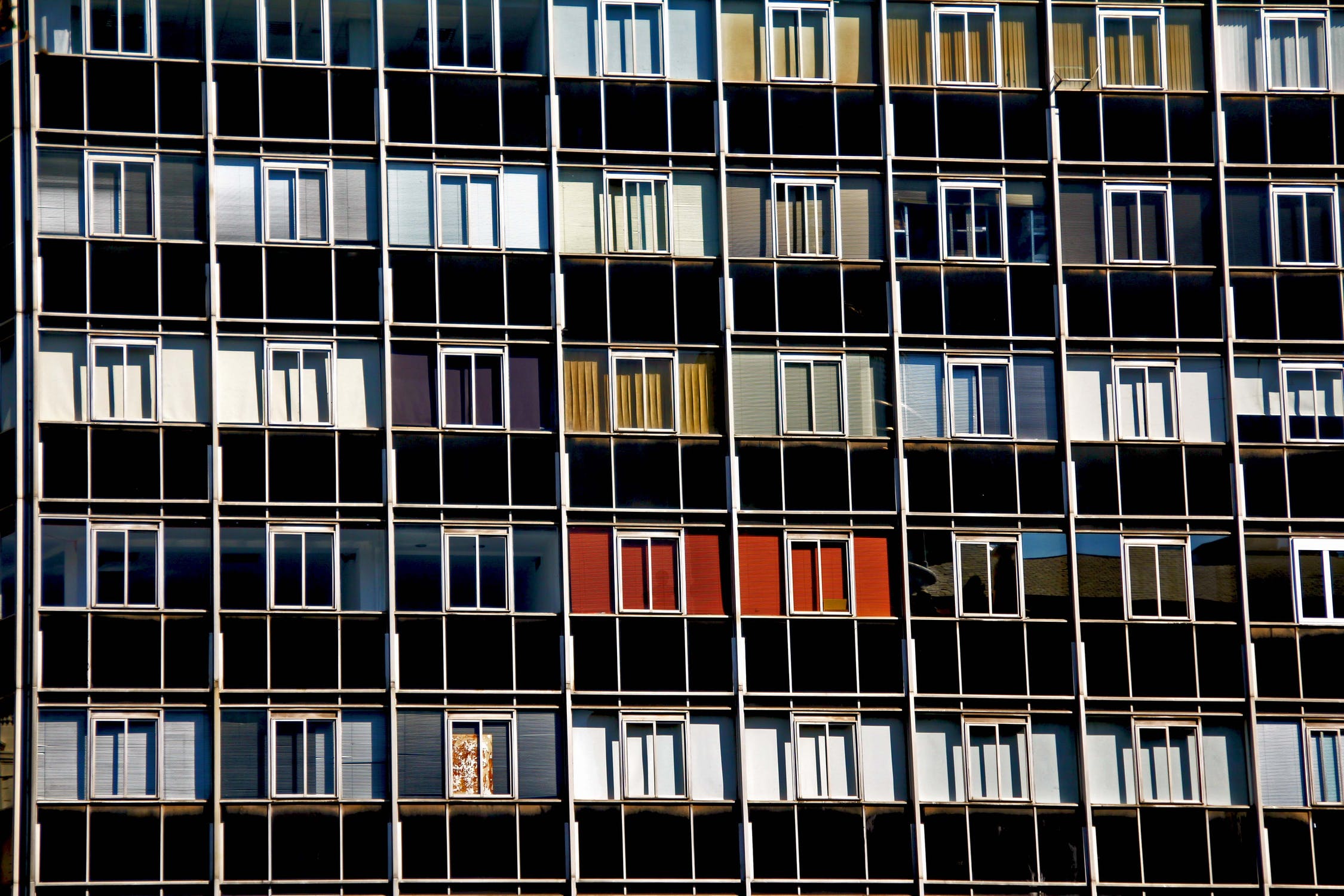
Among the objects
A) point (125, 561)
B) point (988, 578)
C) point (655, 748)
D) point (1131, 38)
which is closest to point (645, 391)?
point (655, 748)

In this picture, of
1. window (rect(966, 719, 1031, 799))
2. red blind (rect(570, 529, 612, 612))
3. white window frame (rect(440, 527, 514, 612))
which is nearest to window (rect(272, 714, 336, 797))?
white window frame (rect(440, 527, 514, 612))

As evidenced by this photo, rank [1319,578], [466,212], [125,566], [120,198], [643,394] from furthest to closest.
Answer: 1. [1319,578]
2. [466,212]
3. [643,394]
4. [120,198]
5. [125,566]

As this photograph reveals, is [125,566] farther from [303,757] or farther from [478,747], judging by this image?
[478,747]

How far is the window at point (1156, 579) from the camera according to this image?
149 ft

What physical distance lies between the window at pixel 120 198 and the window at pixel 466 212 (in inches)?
193

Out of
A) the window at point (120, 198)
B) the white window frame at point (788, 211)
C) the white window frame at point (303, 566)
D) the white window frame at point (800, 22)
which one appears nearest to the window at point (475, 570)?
the white window frame at point (303, 566)

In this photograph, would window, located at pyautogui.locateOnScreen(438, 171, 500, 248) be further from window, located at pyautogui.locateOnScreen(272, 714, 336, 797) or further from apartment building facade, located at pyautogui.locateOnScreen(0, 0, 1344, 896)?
window, located at pyautogui.locateOnScreen(272, 714, 336, 797)

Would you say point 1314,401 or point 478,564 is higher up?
point 1314,401

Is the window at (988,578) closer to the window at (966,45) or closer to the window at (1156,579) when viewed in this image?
the window at (1156,579)

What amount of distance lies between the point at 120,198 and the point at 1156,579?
61.8 ft

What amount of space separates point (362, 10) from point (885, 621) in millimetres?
13915

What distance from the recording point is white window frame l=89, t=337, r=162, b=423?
144 feet

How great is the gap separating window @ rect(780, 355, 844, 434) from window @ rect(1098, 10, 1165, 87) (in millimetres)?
7429

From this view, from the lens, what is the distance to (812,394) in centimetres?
4556
